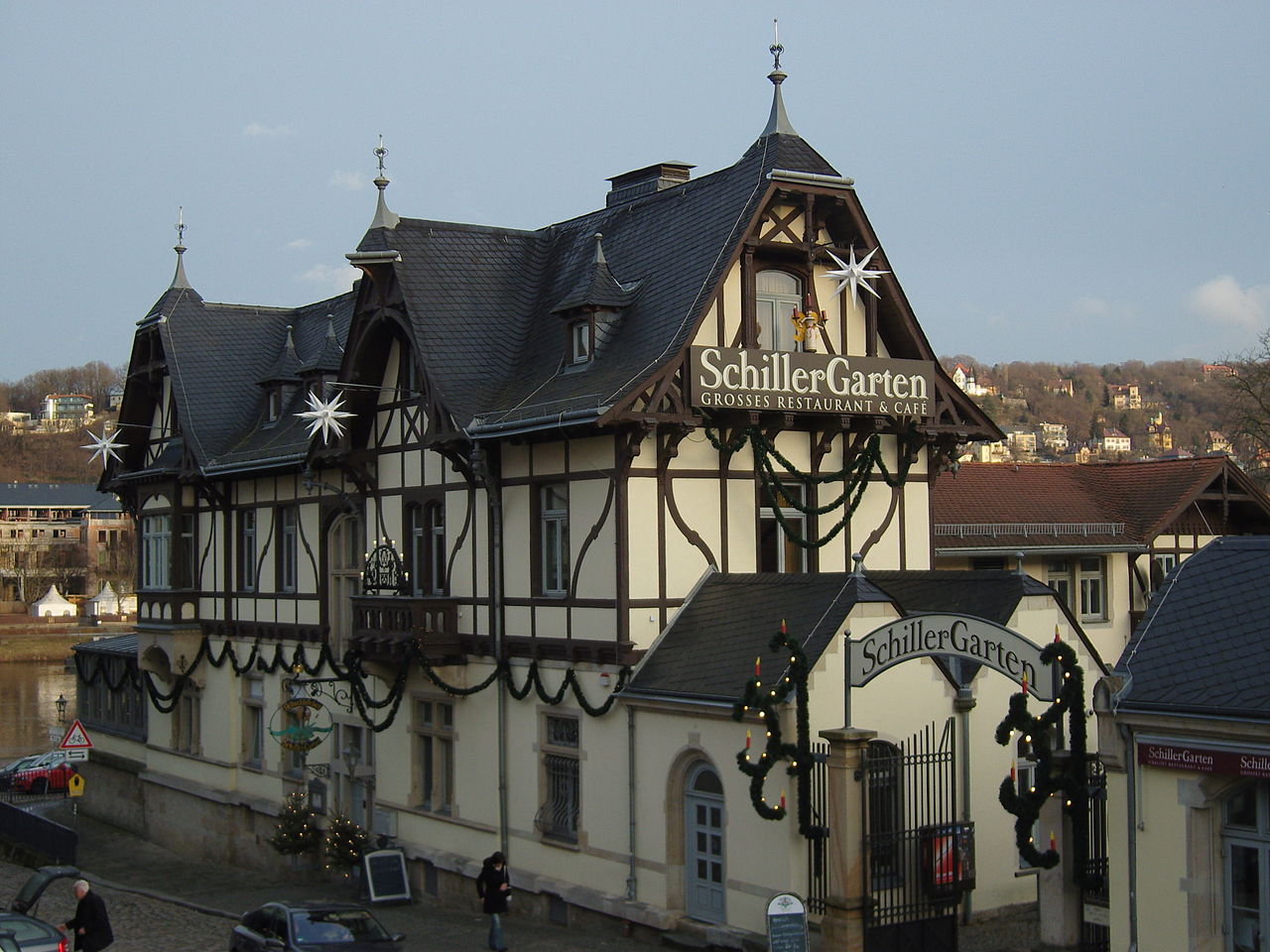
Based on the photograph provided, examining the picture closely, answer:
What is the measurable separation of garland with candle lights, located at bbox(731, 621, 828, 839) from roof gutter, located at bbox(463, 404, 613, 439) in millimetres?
3854

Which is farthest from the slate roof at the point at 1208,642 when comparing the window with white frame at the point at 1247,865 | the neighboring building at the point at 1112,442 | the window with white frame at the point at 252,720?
the neighboring building at the point at 1112,442

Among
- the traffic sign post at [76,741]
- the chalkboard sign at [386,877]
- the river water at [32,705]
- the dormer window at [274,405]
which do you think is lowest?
the river water at [32,705]

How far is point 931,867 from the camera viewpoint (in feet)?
56.6

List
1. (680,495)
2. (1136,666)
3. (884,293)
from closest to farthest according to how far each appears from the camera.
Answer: (1136,666) → (680,495) → (884,293)

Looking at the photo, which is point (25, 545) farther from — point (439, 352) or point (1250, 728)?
point (1250, 728)

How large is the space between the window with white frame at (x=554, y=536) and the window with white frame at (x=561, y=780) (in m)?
1.83

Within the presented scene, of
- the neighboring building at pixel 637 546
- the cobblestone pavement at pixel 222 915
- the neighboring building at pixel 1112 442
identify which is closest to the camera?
the neighboring building at pixel 637 546

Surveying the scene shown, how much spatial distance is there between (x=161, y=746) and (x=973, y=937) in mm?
21699

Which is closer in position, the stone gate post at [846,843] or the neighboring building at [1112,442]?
the stone gate post at [846,843]

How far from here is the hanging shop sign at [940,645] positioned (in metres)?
15.8

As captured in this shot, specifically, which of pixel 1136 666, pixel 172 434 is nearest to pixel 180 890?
pixel 172 434

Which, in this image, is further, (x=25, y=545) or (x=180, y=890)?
(x=25, y=545)

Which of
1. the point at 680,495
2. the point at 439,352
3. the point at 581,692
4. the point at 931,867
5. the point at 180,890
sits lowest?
the point at 180,890

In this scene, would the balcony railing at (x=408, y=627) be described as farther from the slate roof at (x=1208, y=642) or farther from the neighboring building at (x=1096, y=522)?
the neighboring building at (x=1096, y=522)
